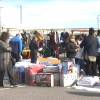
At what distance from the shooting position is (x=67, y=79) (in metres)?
9.81

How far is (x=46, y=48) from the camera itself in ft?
61.9

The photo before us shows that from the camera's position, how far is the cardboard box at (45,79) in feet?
31.8

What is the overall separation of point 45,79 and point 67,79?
0.70m

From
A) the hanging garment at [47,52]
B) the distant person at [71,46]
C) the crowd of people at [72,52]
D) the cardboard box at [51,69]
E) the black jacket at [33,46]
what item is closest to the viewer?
the crowd of people at [72,52]

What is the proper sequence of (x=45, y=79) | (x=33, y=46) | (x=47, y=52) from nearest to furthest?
(x=45, y=79) → (x=33, y=46) → (x=47, y=52)

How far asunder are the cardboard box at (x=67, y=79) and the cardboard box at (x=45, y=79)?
0.31 metres

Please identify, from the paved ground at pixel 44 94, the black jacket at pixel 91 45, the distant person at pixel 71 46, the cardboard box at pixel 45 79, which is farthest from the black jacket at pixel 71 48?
the paved ground at pixel 44 94

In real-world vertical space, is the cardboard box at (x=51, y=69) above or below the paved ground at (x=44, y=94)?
above

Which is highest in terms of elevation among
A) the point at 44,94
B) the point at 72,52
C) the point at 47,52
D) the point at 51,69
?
the point at 72,52

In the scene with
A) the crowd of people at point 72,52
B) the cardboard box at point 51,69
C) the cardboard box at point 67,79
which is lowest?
the cardboard box at point 67,79

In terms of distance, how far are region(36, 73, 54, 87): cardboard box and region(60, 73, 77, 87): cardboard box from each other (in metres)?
0.31

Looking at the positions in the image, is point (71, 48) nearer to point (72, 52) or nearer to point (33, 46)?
point (72, 52)

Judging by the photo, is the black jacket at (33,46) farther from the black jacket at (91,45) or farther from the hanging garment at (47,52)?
the hanging garment at (47,52)

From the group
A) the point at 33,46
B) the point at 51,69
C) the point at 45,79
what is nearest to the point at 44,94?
the point at 45,79
